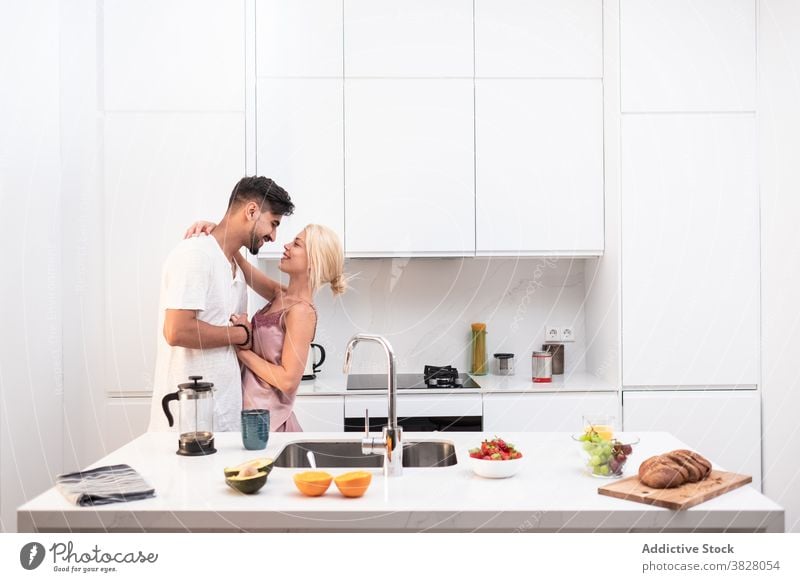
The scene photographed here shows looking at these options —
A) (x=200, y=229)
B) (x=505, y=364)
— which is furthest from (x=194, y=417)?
(x=505, y=364)

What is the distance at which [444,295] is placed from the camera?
3139 millimetres

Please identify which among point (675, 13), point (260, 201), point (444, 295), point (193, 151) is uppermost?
point (675, 13)

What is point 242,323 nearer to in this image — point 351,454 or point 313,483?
point 351,454

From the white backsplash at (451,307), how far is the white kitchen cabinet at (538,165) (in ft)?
1.09

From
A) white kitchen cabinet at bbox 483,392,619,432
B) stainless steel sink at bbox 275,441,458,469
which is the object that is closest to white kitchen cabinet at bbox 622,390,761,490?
white kitchen cabinet at bbox 483,392,619,432

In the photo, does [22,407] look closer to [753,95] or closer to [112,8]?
[112,8]

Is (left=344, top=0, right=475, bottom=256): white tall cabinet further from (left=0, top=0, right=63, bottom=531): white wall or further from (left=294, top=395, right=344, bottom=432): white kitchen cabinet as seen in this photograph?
(left=0, top=0, right=63, bottom=531): white wall

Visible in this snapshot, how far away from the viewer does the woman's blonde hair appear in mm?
2494

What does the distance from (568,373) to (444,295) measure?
0.65 meters

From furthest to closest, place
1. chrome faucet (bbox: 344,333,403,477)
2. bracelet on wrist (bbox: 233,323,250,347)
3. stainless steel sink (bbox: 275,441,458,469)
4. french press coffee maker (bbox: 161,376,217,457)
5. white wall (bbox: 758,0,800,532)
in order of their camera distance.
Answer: white wall (bbox: 758,0,800,532)
bracelet on wrist (bbox: 233,323,250,347)
stainless steel sink (bbox: 275,441,458,469)
french press coffee maker (bbox: 161,376,217,457)
chrome faucet (bbox: 344,333,403,477)

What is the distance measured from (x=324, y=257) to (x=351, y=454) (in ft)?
3.46

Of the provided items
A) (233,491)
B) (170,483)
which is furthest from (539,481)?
(170,483)

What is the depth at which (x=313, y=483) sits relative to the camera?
4.32 ft

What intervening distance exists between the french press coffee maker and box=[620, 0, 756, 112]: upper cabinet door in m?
1.94
